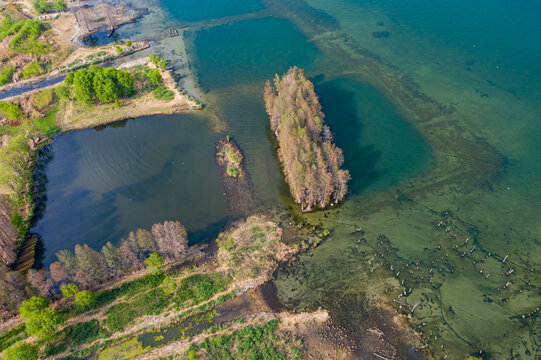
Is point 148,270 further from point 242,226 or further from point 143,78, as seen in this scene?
point 143,78

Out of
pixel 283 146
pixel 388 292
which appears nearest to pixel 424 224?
pixel 388 292

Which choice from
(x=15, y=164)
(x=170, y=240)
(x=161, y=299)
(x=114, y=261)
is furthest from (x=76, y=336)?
(x=15, y=164)

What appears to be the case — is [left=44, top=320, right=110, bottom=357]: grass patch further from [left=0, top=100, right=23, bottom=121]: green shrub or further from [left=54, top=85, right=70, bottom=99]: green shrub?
[left=54, top=85, right=70, bottom=99]: green shrub

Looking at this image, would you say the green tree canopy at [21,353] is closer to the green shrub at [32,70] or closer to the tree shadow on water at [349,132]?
the tree shadow on water at [349,132]

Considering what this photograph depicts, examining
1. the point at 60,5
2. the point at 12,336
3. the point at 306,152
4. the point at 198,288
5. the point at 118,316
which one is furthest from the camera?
the point at 60,5

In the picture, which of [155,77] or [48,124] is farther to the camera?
[155,77]

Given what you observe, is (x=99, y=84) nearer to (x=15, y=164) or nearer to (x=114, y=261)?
(x=15, y=164)
